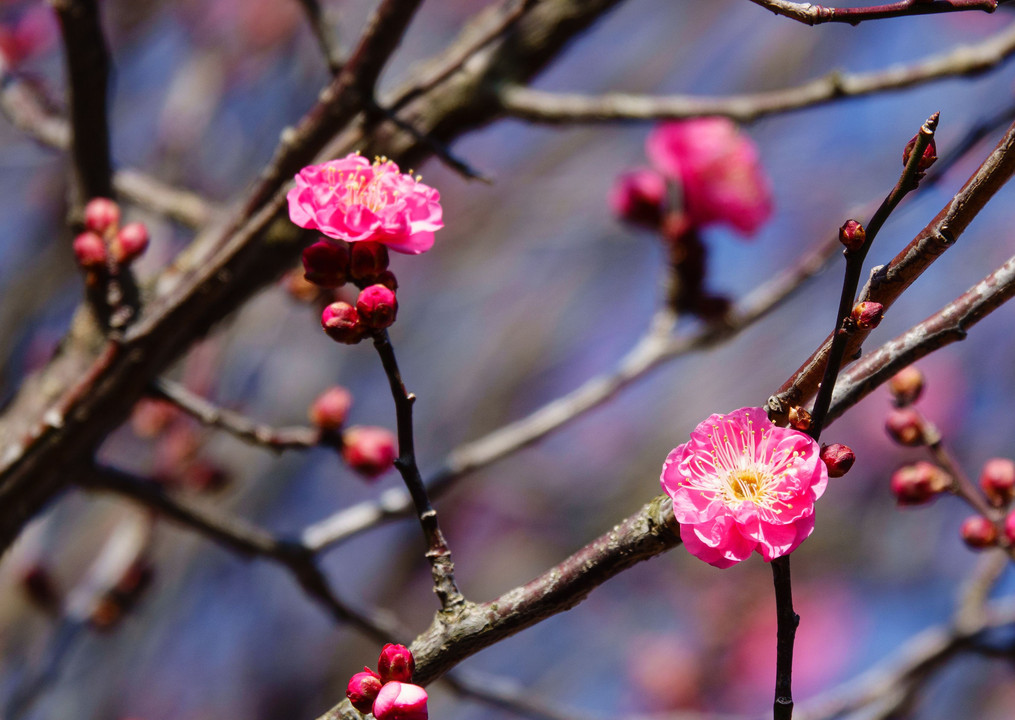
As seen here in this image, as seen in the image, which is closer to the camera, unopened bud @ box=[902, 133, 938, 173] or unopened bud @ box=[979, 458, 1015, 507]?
unopened bud @ box=[902, 133, 938, 173]

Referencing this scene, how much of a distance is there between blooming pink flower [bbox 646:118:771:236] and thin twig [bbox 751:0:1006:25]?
1246mm

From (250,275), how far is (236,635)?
10.4 feet

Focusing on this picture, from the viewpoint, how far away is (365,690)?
0.88 meters

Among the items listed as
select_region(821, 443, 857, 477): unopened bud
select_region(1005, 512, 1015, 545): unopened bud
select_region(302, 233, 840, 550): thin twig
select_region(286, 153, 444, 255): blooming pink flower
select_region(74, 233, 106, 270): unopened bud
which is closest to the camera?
select_region(821, 443, 857, 477): unopened bud

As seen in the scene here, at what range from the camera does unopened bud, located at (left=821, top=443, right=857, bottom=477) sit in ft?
2.85

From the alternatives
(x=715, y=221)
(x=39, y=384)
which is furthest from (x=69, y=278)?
(x=715, y=221)

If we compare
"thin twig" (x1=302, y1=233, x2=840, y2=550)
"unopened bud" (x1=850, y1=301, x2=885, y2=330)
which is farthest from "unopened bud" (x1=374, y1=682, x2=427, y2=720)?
"thin twig" (x1=302, y1=233, x2=840, y2=550)

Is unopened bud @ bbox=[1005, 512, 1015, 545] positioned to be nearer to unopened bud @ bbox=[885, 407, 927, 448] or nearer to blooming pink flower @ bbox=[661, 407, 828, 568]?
unopened bud @ bbox=[885, 407, 927, 448]

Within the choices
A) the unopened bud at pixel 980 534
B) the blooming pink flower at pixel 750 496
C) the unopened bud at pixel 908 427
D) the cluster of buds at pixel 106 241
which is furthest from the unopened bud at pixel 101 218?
the unopened bud at pixel 980 534

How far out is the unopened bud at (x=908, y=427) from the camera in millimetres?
1226

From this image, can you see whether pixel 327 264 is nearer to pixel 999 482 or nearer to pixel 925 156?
pixel 925 156

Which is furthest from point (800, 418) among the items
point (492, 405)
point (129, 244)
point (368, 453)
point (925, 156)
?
point (492, 405)

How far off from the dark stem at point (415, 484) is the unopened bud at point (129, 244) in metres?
0.71

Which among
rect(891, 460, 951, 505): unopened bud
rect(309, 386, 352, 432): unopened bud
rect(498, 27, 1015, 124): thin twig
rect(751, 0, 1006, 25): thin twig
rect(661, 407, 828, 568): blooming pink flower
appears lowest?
rect(661, 407, 828, 568): blooming pink flower
